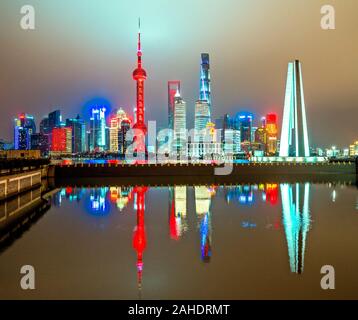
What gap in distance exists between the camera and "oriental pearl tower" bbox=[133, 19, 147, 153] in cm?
11712

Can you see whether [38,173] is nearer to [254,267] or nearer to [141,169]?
[141,169]

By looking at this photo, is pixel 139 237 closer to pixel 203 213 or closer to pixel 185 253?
pixel 185 253

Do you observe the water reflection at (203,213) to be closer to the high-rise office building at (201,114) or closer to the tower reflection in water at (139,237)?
the tower reflection in water at (139,237)

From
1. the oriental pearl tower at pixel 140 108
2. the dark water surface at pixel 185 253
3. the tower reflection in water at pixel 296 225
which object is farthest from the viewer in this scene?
the oriental pearl tower at pixel 140 108

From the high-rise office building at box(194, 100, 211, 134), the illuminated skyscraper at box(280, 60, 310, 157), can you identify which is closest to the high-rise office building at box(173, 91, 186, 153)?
the high-rise office building at box(194, 100, 211, 134)

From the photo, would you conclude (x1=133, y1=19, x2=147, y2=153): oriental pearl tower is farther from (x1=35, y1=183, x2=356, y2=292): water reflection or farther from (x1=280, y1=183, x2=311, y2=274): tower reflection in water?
(x1=280, y1=183, x2=311, y2=274): tower reflection in water

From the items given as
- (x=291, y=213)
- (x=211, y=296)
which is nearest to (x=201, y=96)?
(x=291, y=213)

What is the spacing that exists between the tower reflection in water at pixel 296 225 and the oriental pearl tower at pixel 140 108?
3638 inches

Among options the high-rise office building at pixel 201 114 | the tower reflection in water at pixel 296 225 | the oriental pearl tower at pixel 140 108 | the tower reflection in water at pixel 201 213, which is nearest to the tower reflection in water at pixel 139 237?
the tower reflection in water at pixel 201 213

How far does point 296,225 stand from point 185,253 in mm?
6701

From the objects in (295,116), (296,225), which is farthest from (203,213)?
(295,116)

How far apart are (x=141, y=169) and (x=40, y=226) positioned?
2924 centimetres

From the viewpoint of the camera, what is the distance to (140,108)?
12181 cm

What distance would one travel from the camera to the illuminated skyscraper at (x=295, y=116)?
54.6m
